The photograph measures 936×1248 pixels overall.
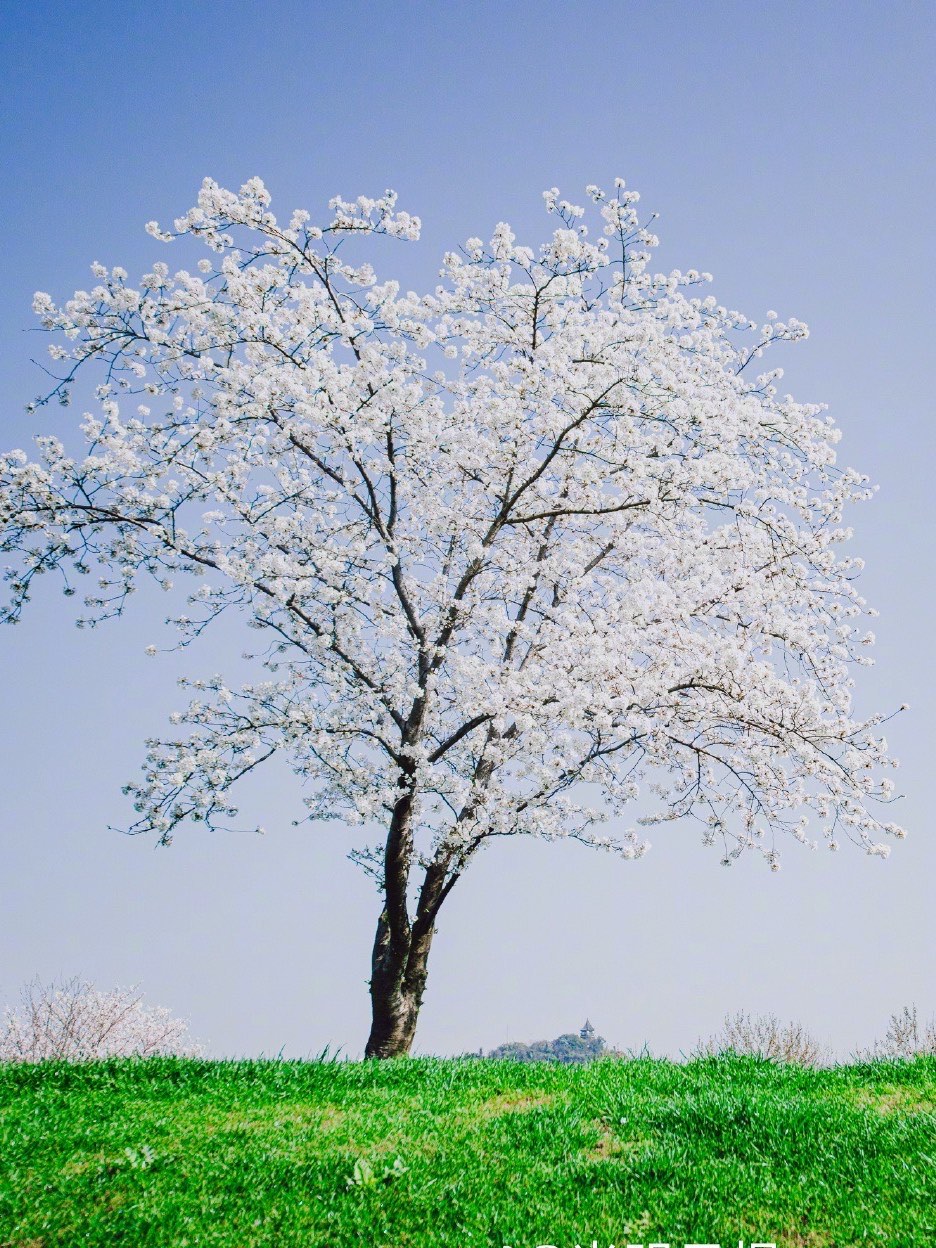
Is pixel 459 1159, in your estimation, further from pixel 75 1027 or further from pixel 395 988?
pixel 75 1027

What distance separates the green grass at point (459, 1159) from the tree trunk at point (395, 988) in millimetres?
4559

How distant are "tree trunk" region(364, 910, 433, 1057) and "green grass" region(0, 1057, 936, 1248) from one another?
4559mm

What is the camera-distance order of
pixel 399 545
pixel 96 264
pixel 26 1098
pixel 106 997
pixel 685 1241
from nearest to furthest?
1. pixel 685 1241
2. pixel 26 1098
3. pixel 96 264
4. pixel 399 545
5. pixel 106 997

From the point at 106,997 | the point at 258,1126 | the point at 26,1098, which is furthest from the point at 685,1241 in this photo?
the point at 106,997

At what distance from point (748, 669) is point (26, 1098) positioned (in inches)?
379

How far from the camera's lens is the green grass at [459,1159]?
469cm

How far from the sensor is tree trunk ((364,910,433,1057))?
1209 centimetres

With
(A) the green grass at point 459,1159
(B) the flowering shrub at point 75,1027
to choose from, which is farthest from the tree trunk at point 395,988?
(B) the flowering shrub at point 75,1027

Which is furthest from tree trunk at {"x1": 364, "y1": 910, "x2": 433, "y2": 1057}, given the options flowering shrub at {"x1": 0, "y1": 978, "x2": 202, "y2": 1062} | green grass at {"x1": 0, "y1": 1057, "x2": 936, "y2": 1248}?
flowering shrub at {"x1": 0, "y1": 978, "x2": 202, "y2": 1062}

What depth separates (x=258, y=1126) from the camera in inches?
246

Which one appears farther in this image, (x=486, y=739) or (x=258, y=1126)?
(x=486, y=739)

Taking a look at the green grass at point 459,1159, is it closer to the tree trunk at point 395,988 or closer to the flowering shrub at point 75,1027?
the tree trunk at point 395,988

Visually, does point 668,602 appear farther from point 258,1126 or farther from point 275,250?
point 258,1126

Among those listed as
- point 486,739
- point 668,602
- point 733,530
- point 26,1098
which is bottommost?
point 26,1098
